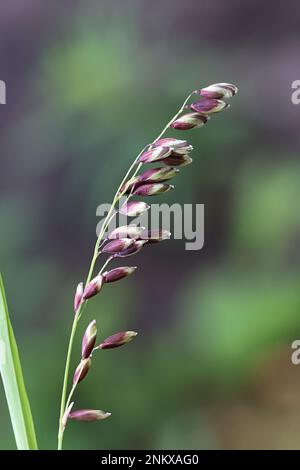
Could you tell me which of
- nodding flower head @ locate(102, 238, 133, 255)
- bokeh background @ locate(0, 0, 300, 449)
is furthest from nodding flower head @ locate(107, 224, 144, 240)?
bokeh background @ locate(0, 0, 300, 449)

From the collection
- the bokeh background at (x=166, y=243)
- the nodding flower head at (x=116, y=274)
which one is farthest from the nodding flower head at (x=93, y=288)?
the bokeh background at (x=166, y=243)

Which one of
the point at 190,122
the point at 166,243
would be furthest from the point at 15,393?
the point at 166,243

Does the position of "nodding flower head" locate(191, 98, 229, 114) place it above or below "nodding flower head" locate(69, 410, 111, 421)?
above

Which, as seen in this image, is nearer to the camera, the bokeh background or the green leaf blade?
the green leaf blade

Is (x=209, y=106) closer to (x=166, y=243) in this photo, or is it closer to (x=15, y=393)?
(x=15, y=393)

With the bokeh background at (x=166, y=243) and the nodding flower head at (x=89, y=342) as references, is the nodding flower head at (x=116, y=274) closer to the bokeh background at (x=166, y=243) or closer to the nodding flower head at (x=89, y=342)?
the nodding flower head at (x=89, y=342)

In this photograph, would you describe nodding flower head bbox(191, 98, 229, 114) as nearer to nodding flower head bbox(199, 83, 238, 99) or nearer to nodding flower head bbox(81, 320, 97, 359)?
nodding flower head bbox(199, 83, 238, 99)
